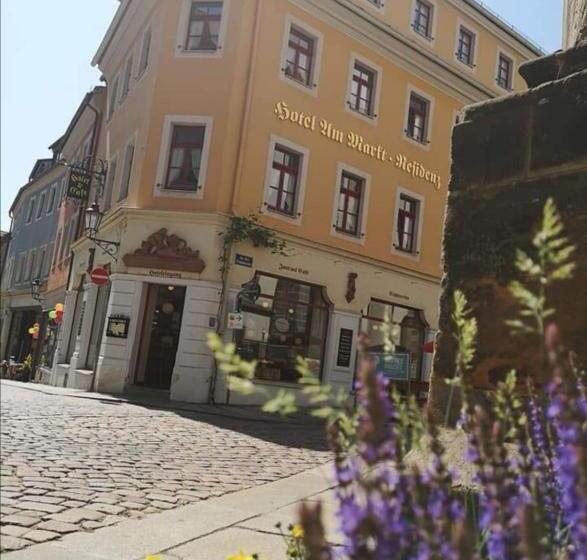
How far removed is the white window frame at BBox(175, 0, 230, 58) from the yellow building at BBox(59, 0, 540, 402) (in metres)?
0.03

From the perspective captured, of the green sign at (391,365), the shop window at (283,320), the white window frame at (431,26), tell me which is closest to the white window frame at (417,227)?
the shop window at (283,320)

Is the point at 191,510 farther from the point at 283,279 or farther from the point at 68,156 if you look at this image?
the point at 283,279

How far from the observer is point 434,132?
17.5 m

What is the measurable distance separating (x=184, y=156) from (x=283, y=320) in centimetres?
385

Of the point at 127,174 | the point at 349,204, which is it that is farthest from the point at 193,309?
the point at 349,204

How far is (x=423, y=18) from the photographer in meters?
17.6

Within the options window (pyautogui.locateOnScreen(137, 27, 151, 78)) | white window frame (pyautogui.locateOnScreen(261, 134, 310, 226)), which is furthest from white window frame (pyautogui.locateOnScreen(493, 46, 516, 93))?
window (pyautogui.locateOnScreen(137, 27, 151, 78))

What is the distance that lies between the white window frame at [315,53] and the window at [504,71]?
6953 mm

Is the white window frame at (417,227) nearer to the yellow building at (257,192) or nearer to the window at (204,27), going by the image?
the yellow building at (257,192)

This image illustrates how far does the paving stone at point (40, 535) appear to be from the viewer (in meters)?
2.29

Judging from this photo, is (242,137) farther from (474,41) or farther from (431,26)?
(474,41)

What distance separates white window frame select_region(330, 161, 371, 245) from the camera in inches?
595

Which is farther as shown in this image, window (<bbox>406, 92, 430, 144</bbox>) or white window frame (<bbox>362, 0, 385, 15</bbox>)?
window (<bbox>406, 92, 430, 144</bbox>)

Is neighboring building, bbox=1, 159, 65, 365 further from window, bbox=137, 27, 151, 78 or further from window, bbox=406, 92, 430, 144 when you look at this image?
window, bbox=406, 92, 430, 144
